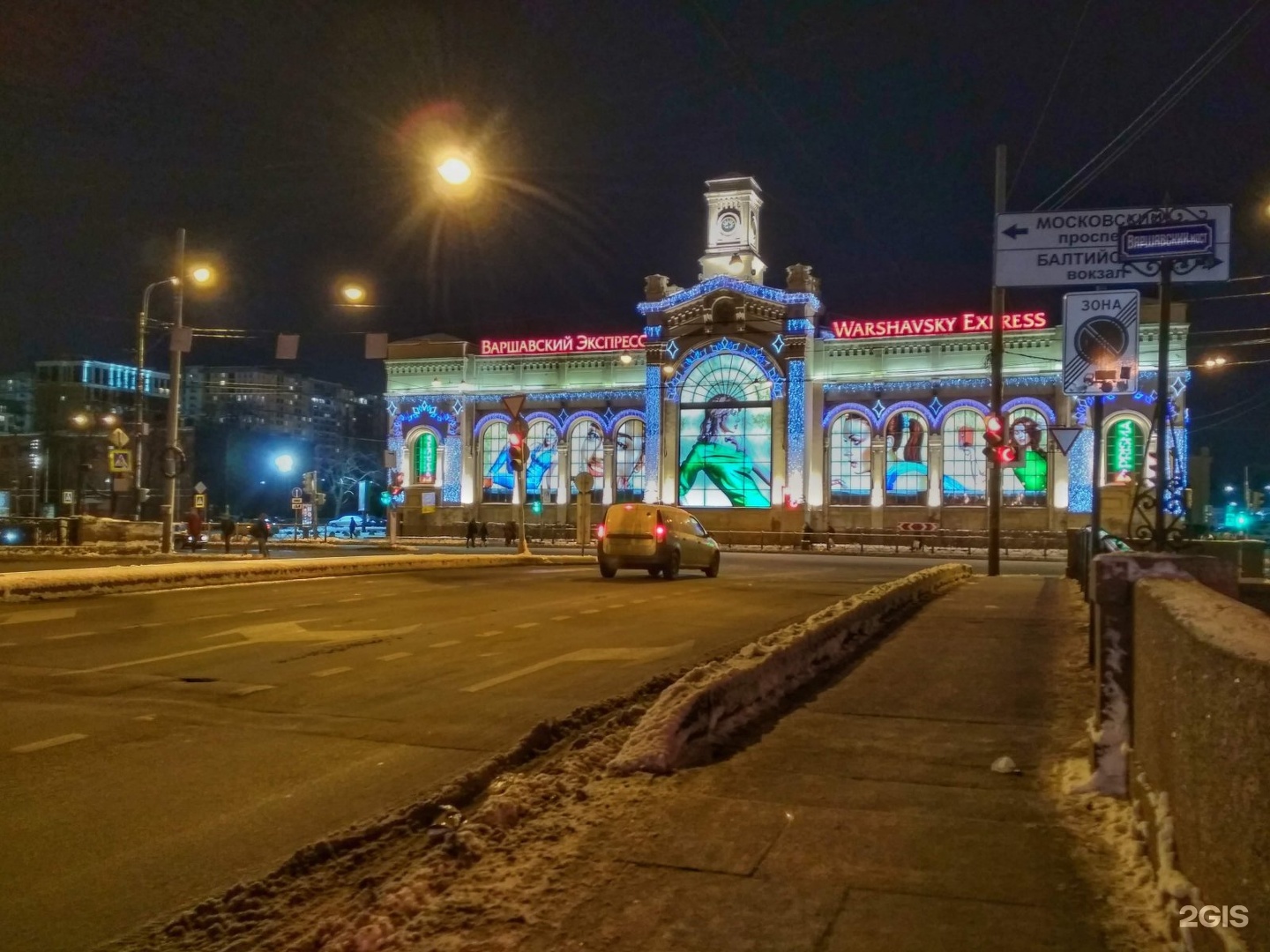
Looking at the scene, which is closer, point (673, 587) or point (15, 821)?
point (15, 821)

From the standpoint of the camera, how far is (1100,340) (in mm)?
11422

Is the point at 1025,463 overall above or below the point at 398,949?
above

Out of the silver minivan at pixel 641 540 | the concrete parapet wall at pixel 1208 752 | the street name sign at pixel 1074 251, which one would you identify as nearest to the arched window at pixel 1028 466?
the silver minivan at pixel 641 540

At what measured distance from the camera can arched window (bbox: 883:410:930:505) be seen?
194 feet

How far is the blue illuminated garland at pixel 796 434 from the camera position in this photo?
6041 cm

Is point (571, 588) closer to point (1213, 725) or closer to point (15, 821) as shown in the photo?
point (15, 821)

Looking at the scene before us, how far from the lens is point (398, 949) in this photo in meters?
4.16

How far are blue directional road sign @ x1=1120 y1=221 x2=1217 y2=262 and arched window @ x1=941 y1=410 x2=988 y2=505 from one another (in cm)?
5129

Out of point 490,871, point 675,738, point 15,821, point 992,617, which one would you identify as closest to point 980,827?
point 675,738

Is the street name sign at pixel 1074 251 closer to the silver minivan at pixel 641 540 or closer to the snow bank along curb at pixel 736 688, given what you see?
the snow bank along curb at pixel 736 688

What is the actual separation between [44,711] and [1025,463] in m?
54.1

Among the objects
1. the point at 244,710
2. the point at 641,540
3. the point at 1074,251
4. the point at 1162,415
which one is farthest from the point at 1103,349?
the point at 641,540

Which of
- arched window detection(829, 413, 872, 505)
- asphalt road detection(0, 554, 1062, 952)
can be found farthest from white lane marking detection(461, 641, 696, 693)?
arched window detection(829, 413, 872, 505)

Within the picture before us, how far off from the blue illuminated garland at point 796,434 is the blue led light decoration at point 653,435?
7515mm
